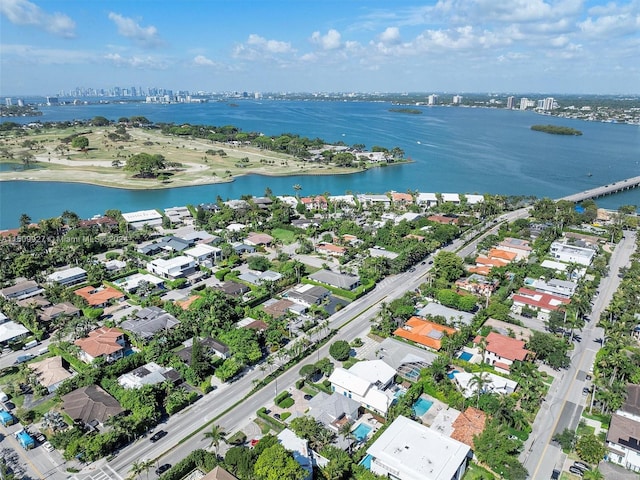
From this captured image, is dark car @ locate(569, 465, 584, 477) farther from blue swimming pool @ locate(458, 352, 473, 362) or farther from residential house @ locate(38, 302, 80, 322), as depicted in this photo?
residential house @ locate(38, 302, 80, 322)

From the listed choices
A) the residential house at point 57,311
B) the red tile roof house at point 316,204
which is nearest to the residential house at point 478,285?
the red tile roof house at point 316,204

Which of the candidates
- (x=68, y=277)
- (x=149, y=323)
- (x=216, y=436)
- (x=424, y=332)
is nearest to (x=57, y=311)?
(x=68, y=277)

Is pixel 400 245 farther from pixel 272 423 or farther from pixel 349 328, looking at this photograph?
pixel 272 423

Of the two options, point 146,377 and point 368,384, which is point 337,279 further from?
point 146,377

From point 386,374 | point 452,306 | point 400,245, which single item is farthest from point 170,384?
point 400,245

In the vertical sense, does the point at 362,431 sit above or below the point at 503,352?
below

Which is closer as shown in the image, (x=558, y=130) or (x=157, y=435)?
(x=157, y=435)

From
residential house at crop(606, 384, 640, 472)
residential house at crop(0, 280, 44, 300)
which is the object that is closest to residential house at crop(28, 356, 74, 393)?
residential house at crop(0, 280, 44, 300)
